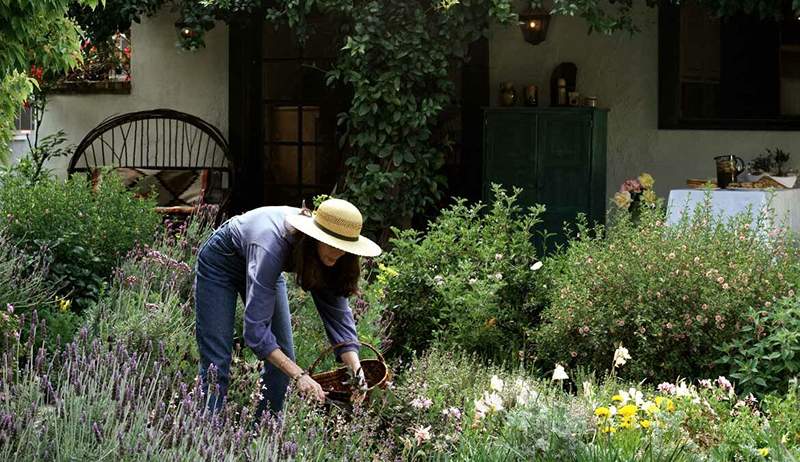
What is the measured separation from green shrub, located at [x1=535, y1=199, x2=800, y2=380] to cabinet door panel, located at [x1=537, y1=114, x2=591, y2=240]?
3317 millimetres

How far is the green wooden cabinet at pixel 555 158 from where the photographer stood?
9969 mm

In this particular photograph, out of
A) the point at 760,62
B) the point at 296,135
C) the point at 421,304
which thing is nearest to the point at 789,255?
the point at 421,304

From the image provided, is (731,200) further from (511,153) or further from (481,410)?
(481,410)

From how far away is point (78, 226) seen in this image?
24.5ft

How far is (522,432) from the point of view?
13.7 ft

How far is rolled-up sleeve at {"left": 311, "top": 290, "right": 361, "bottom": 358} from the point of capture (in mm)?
4871

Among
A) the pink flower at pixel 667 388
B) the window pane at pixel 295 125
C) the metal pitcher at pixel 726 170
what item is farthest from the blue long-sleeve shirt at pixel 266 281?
the window pane at pixel 295 125

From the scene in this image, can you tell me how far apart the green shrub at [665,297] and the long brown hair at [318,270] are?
186cm

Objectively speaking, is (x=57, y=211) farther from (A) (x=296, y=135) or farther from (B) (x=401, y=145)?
(A) (x=296, y=135)

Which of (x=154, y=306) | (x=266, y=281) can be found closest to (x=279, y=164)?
(x=154, y=306)

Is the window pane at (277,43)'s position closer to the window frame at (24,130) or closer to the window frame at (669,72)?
the window frame at (24,130)

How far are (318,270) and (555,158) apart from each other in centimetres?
565

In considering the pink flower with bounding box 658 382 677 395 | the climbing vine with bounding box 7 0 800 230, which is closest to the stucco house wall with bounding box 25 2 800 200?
the climbing vine with bounding box 7 0 800 230

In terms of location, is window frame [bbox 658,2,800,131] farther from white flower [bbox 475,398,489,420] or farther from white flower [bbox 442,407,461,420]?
white flower [bbox 442,407,461,420]
